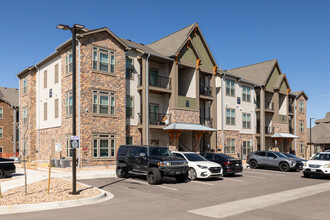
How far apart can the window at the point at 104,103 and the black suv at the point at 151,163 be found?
23.8 feet

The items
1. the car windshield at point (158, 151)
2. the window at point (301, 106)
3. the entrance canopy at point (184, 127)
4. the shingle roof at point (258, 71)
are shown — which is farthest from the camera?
the window at point (301, 106)

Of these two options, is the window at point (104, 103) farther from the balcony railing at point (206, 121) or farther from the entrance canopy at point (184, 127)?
the balcony railing at point (206, 121)

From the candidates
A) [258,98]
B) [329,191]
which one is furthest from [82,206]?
[258,98]

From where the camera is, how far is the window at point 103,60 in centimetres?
2561

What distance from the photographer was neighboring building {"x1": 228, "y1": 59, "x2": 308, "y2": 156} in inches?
1697

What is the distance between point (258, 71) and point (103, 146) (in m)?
28.4

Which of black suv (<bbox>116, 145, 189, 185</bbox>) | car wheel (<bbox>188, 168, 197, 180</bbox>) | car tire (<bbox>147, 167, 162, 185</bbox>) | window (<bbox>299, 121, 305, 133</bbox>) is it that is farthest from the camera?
window (<bbox>299, 121, 305, 133</bbox>)

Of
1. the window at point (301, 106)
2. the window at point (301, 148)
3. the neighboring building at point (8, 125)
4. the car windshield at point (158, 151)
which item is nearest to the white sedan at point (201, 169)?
the car windshield at point (158, 151)

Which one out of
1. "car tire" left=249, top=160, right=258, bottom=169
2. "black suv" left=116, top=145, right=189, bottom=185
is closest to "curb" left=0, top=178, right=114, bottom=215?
"black suv" left=116, top=145, right=189, bottom=185

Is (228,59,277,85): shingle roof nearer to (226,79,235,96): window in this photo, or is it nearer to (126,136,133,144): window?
(226,79,235,96): window

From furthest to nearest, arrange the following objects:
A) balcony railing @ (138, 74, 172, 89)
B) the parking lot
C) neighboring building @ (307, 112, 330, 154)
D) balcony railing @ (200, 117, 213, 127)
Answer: neighboring building @ (307, 112, 330, 154)
balcony railing @ (200, 117, 213, 127)
balcony railing @ (138, 74, 172, 89)
the parking lot

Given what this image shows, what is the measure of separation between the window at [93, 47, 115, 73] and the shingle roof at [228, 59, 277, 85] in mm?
23457

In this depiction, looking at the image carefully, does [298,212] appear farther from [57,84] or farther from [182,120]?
[57,84]

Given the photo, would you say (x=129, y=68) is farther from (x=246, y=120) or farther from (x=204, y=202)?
(x=246, y=120)
